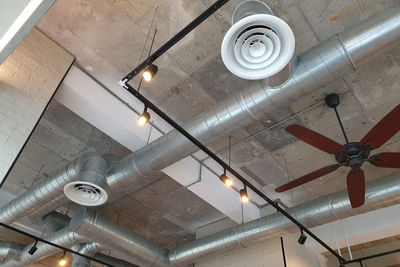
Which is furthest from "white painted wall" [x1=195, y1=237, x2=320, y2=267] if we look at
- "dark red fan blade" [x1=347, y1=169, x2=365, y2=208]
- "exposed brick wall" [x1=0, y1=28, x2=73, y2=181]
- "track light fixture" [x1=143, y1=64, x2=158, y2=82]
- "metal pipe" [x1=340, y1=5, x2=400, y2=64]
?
"exposed brick wall" [x1=0, y1=28, x2=73, y2=181]

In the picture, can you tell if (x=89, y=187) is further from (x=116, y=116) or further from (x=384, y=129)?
(x=384, y=129)

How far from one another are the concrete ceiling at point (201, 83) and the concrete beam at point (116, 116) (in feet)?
0.76

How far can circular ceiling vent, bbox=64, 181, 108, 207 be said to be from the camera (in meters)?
3.94

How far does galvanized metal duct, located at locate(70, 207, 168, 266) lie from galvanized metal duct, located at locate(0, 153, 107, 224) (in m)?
0.63

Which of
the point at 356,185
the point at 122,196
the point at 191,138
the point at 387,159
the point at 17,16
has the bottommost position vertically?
the point at 17,16

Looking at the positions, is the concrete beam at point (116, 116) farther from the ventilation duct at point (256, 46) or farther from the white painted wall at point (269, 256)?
the ventilation duct at point (256, 46)

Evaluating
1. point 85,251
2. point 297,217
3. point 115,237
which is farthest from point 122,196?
point 297,217

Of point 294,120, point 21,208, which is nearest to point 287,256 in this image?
point 294,120

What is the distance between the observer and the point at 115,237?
17.8ft

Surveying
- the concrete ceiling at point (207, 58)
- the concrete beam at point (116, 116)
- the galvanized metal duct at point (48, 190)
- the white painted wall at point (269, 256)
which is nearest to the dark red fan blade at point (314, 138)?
the concrete ceiling at point (207, 58)

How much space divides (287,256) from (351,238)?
122 cm

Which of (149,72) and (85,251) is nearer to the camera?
(149,72)

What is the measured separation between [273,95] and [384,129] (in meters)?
1.14

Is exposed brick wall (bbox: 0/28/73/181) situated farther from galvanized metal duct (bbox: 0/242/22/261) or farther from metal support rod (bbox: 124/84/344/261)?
galvanized metal duct (bbox: 0/242/22/261)
